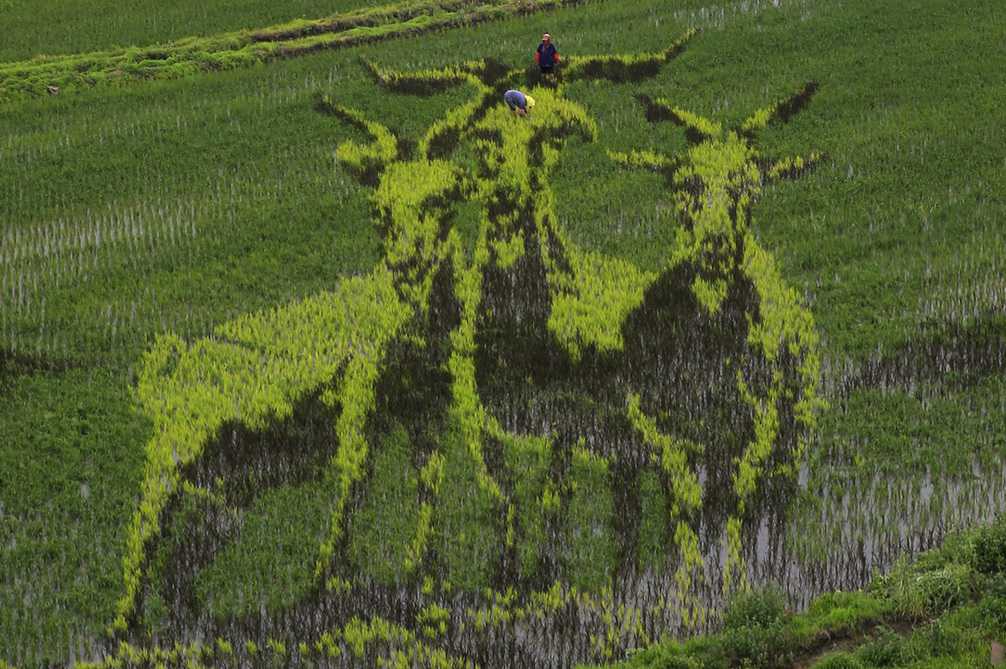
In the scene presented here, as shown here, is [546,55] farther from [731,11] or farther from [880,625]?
[880,625]

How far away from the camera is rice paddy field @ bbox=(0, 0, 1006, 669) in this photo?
11.3 m

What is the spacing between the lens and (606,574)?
11594mm

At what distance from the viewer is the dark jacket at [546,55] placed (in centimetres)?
1997

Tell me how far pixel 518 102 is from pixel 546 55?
1381mm

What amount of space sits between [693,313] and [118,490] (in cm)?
656

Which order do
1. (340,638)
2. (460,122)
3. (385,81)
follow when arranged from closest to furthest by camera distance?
(340,638), (460,122), (385,81)

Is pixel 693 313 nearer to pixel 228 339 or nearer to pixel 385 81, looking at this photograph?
pixel 228 339

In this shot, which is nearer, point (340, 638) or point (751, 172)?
point (340, 638)

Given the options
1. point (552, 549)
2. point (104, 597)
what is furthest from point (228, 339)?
point (552, 549)

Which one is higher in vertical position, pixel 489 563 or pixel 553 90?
pixel 553 90

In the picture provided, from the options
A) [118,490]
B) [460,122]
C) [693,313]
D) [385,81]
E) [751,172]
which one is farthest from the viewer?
[385,81]

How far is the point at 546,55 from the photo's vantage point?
20.0 m

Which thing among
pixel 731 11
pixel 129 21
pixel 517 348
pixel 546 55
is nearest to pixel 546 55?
pixel 546 55

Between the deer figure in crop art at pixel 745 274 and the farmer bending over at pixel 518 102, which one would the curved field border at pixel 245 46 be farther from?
the deer figure in crop art at pixel 745 274
